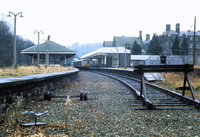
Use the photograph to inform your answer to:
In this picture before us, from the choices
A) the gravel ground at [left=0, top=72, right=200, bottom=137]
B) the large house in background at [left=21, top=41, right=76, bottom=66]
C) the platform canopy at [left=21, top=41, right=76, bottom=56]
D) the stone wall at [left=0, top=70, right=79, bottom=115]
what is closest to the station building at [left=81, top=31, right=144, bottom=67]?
the large house in background at [left=21, top=41, right=76, bottom=66]

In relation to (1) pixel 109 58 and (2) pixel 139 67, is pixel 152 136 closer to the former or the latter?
(2) pixel 139 67

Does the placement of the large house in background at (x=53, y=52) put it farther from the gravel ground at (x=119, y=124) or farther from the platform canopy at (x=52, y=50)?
the gravel ground at (x=119, y=124)

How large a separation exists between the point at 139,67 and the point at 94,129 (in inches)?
166

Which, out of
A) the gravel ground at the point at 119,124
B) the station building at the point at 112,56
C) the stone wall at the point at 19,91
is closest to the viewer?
the gravel ground at the point at 119,124

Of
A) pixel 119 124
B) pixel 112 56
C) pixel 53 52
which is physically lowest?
pixel 119 124

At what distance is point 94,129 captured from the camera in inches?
175

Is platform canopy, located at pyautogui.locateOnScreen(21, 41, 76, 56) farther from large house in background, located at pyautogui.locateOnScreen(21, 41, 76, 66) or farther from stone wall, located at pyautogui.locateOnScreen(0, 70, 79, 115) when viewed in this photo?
stone wall, located at pyautogui.locateOnScreen(0, 70, 79, 115)

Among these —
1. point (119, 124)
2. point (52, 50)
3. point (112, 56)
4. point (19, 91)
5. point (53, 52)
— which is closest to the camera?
point (119, 124)

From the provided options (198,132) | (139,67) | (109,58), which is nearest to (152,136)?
(198,132)

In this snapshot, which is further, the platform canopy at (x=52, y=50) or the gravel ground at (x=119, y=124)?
the platform canopy at (x=52, y=50)

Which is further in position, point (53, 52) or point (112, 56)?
point (112, 56)

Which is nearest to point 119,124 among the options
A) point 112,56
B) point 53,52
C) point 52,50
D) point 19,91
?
point 19,91

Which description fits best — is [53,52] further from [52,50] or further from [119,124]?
[119,124]

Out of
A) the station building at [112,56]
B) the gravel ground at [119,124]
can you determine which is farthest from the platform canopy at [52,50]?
the gravel ground at [119,124]
